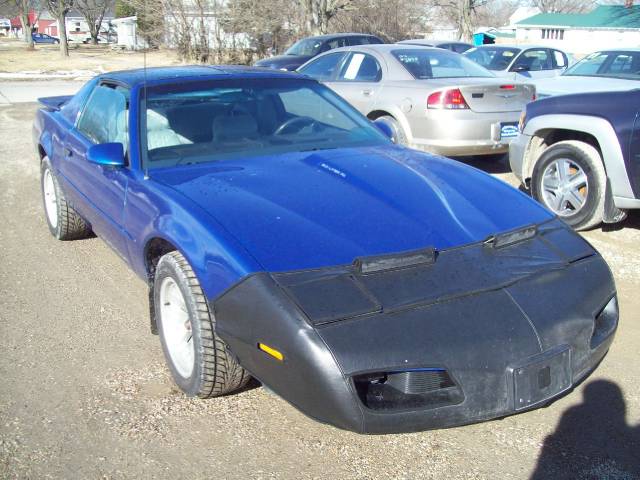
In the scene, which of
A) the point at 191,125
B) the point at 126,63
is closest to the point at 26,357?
the point at 191,125

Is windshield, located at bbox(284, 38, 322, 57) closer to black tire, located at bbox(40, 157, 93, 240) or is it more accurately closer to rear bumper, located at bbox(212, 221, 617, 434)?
black tire, located at bbox(40, 157, 93, 240)

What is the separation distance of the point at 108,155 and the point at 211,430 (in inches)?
64.5

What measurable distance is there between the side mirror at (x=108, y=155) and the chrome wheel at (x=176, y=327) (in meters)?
0.84

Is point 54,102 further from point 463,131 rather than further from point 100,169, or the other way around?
point 463,131

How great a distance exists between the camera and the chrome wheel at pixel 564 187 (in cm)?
580

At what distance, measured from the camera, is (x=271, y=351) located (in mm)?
2547

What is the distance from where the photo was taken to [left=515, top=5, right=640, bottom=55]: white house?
4819 centimetres

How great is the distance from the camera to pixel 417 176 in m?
3.64

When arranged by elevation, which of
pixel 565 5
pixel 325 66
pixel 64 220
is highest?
pixel 565 5

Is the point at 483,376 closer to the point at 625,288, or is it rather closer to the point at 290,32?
the point at 625,288

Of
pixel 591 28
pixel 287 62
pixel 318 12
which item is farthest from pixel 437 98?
pixel 591 28

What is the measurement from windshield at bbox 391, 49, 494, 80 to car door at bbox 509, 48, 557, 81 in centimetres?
520

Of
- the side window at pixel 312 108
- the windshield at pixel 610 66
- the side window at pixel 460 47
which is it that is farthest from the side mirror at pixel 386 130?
the side window at pixel 460 47

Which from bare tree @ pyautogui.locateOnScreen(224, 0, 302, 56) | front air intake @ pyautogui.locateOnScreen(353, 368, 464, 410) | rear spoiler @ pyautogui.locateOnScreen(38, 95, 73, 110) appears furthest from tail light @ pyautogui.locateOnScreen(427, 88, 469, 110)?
bare tree @ pyautogui.locateOnScreen(224, 0, 302, 56)
